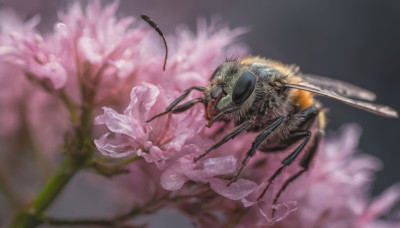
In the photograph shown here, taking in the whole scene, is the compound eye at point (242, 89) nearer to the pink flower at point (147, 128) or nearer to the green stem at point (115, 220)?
the pink flower at point (147, 128)

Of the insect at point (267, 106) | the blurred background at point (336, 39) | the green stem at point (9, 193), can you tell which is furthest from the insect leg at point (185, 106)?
the blurred background at point (336, 39)

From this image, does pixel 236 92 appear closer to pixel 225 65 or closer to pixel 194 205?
pixel 225 65

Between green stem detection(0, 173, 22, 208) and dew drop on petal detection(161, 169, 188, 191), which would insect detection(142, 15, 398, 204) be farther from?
green stem detection(0, 173, 22, 208)

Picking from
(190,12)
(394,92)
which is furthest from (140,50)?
(394,92)

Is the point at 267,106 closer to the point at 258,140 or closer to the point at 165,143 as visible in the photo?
the point at 258,140

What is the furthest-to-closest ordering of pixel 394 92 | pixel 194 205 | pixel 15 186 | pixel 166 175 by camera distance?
pixel 394 92
pixel 15 186
pixel 194 205
pixel 166 175

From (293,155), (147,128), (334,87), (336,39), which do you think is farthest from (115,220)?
(336,39)
